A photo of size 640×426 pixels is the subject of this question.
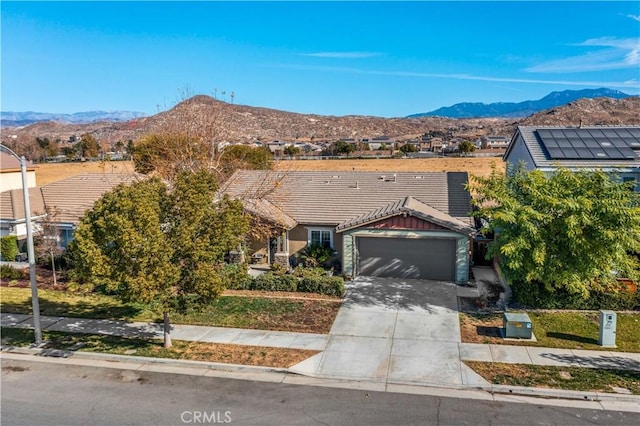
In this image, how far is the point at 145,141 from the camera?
38000mm

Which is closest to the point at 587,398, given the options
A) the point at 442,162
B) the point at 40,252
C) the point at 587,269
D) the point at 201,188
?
the point at 587,269

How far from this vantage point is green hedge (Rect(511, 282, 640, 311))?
58.6 feet

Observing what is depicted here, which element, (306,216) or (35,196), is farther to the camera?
(35,196)

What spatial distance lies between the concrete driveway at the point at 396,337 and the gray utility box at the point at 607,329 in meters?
4.41

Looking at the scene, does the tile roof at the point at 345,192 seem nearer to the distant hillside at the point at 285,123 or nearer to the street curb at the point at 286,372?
the distant hillside at the point at 285,123

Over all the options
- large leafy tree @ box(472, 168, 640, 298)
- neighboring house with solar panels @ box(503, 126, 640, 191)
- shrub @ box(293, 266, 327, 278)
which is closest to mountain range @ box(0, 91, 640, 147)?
neighboring house with solar panels @ box(503, 126, 640, 191)

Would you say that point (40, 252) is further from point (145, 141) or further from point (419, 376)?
point (419, 376)

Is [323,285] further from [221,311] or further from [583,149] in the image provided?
[583,149]

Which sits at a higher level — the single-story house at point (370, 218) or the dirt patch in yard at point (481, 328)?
the single-story house at point (370, 218)

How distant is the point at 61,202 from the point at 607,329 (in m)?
30.3

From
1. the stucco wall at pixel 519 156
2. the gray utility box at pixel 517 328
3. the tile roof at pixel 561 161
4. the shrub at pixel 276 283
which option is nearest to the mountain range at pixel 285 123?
the stucco wall at pixel 519 156

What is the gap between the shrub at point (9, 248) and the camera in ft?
91.6

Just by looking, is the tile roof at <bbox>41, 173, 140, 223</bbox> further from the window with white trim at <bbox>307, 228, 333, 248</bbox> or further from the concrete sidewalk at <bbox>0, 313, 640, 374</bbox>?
the window with white trim at <bbox>307, 228, 333, 248</bbox>

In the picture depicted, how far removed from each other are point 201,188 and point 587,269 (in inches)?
531
